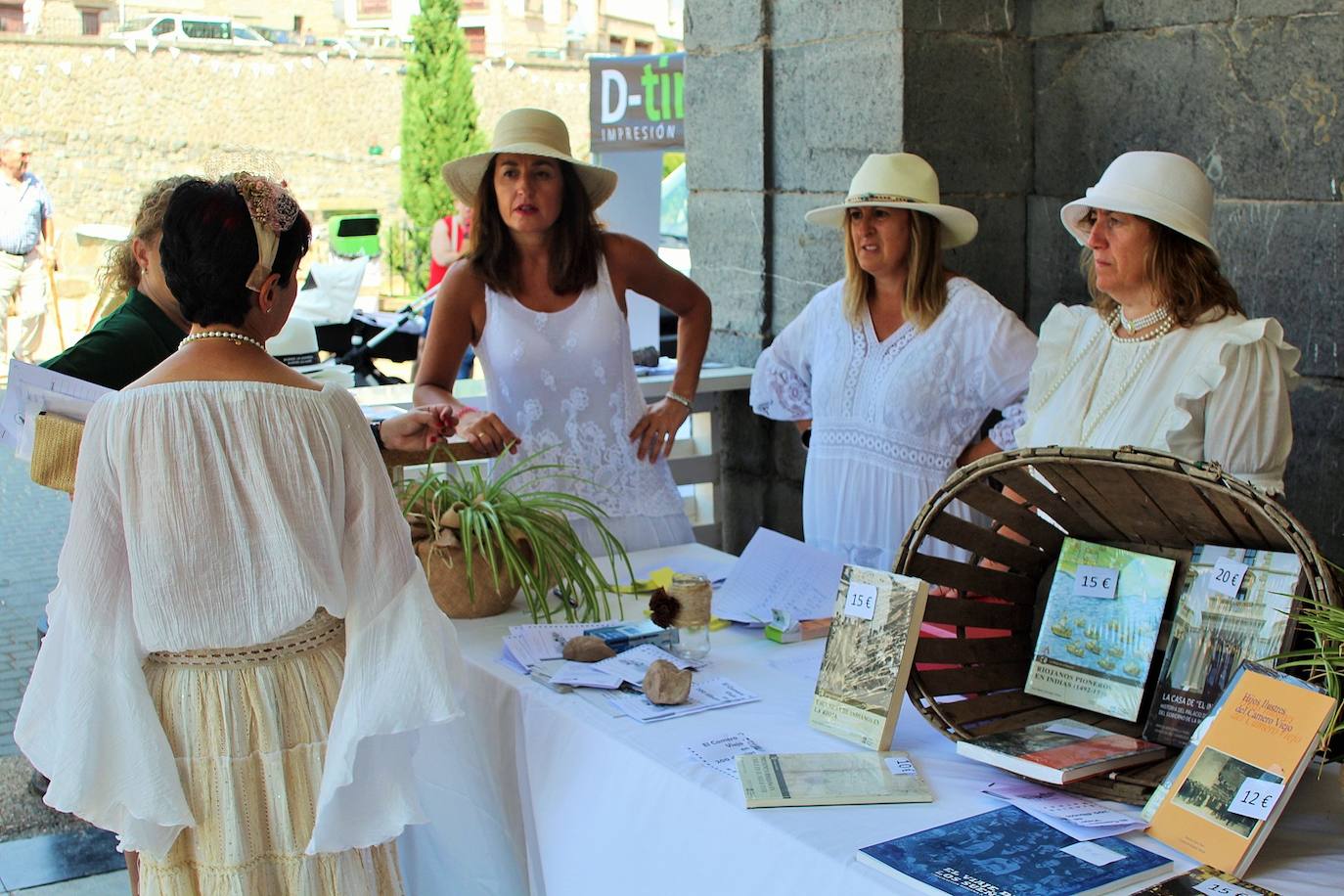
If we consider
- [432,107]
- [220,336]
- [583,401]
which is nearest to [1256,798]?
[220,336]

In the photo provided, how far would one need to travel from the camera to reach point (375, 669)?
1.89m

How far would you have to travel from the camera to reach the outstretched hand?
323cm

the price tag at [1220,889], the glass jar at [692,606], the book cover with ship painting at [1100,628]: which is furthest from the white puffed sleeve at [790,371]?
the price tag at [1220,889]

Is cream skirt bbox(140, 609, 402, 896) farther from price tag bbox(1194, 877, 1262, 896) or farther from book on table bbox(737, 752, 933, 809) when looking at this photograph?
price tag bbox(1194, 877, 1262, 896)

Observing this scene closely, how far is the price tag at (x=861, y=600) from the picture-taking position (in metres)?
1.89

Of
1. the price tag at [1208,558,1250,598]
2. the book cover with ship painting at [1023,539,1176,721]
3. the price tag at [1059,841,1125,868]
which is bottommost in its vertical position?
the price tag at [1059,841,1125,868]

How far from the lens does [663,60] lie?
5164 mm

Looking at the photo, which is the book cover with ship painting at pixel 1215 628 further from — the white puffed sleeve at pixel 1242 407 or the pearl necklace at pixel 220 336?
the pearl necklace at pixel 220 336

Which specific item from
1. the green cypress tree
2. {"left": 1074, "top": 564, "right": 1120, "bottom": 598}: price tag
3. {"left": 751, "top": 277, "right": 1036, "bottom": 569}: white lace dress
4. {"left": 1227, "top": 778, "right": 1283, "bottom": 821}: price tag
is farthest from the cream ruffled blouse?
the green cypress tree

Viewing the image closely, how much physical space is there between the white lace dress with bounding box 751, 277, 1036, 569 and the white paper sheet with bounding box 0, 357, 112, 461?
5.66ft

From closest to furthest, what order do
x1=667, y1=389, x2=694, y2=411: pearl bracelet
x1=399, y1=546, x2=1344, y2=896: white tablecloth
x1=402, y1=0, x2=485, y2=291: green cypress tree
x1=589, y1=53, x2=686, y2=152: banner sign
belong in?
x1=399, y1=546, x2=1344, y2=896: white tablecloth
x1=667, y1=389, x2=694, y2=411: pearl bracelet
x1=589, y1=53, x2=686, y2=152: banner sign
x1=402, y1=0, x2=485, y2=291: green cypress tree

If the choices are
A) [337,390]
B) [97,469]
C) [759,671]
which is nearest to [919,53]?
[759,671]

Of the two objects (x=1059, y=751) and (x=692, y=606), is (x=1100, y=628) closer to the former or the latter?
(x=1059, y=751)

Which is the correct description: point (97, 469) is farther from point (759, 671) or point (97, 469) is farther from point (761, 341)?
point (761, 341)
